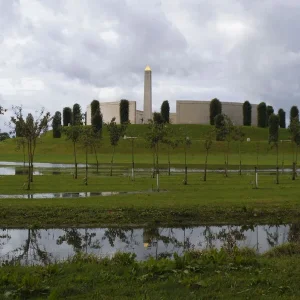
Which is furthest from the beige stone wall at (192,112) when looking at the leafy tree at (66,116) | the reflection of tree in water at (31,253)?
the reflection of tree in water at (31,253)

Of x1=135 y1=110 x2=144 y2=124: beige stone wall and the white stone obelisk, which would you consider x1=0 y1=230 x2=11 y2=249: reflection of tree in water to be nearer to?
the white stone obelisk

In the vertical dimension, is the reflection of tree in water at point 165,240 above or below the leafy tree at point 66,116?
below

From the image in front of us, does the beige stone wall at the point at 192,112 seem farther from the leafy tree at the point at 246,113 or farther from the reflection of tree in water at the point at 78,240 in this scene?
the reflection of tree in water at the point at 78,240

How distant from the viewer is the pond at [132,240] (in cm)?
1346

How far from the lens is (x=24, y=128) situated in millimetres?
30328

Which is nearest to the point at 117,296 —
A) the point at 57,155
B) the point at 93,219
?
the point at 93,219

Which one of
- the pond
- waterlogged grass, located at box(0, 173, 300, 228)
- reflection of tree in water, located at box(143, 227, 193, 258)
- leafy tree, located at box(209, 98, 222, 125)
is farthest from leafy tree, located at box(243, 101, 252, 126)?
reflection of tree in water, located at box(143, 227, 193, 258)

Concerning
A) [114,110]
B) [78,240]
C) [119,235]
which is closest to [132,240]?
[119,235]

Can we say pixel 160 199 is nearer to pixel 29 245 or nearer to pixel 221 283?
pixel 29 245

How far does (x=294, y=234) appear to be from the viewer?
16.2 meters

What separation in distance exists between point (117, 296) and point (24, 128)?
24050mm

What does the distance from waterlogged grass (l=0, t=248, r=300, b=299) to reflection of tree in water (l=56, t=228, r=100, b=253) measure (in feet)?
12.9

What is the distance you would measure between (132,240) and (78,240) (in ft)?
6.03

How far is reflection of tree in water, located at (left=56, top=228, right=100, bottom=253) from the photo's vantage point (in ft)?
47.3
